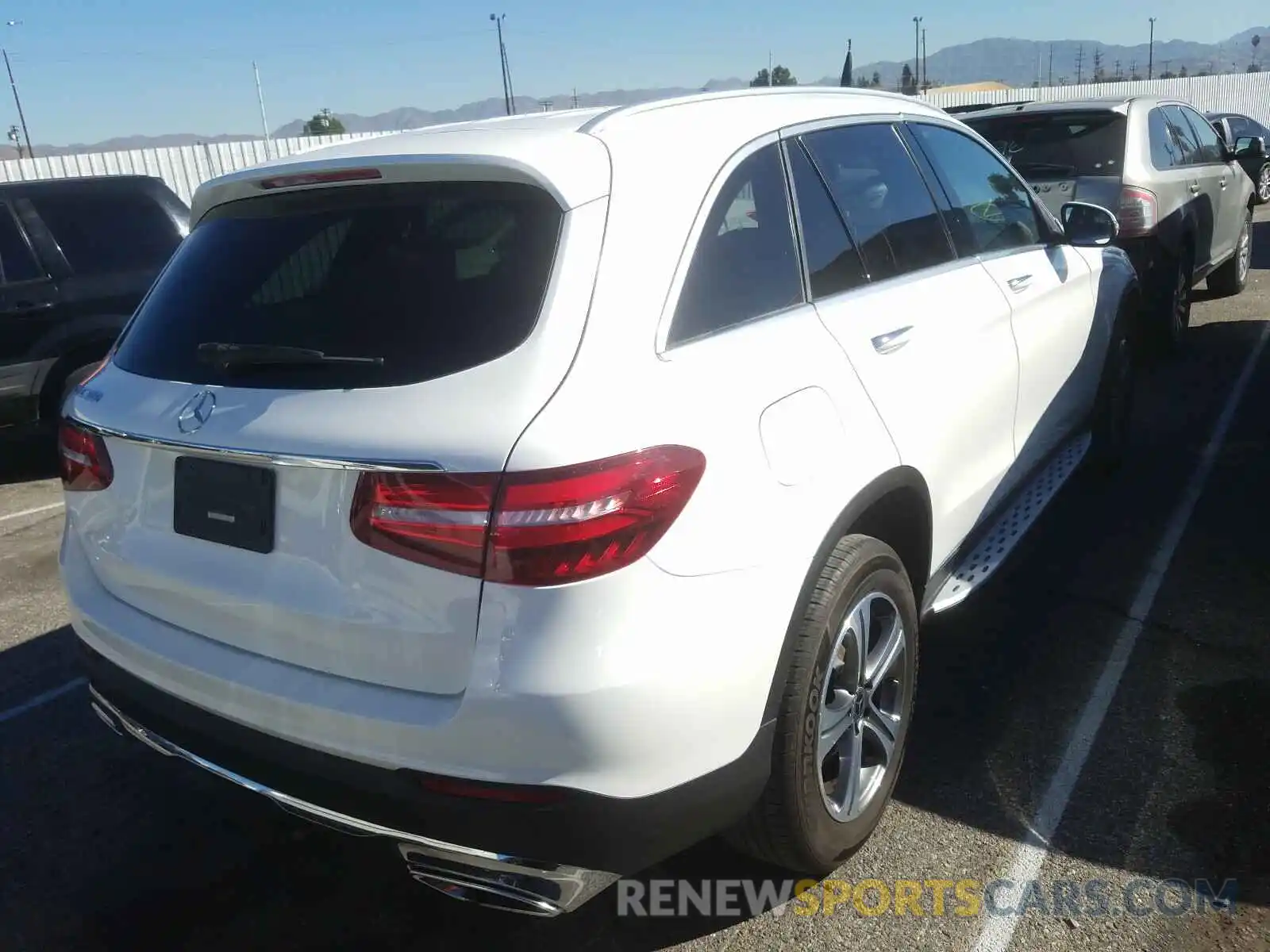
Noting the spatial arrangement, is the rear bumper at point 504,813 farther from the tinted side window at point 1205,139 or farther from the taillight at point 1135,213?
the tinted side window at point 1205,139

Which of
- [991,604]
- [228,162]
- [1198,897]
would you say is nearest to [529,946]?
[1198,897]

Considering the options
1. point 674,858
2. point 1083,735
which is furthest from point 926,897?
point 1083,735

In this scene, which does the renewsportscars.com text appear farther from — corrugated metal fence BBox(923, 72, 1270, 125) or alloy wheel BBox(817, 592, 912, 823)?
corrugated metal fence BBox(923, 72, 1270, 125)

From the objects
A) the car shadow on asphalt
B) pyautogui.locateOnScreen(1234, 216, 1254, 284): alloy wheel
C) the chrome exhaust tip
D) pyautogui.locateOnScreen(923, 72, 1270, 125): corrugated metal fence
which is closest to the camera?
the chrome exhaust tip

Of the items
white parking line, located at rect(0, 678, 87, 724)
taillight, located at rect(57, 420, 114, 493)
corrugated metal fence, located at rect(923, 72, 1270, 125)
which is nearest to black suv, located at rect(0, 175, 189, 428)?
white parking line, located at rect(0, 678, 87, 724)

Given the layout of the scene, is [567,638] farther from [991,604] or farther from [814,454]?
[991,604]

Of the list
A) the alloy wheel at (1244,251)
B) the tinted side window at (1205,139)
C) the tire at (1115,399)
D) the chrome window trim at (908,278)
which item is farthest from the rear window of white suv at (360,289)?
the alloy wheel at (1244,251)

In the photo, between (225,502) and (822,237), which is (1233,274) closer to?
(822,237)

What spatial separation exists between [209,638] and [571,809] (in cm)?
90

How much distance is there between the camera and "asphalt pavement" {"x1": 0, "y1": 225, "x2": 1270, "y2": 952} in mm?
2523

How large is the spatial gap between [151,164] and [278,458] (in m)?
17.5

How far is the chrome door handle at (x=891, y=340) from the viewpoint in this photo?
8.90 ft

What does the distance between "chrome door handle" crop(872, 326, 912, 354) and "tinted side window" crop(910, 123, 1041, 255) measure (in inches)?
32.7

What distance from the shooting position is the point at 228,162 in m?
18.7
